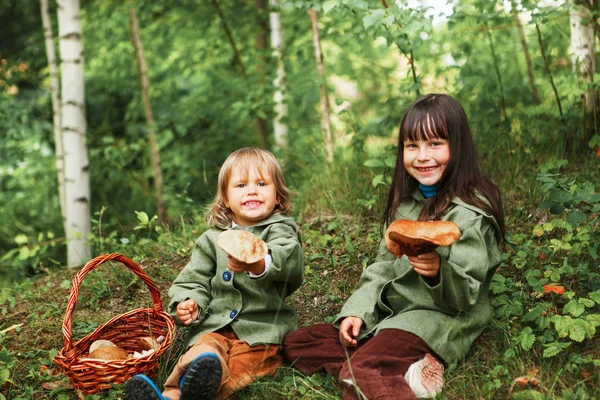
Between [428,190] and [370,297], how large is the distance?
1.99 ft

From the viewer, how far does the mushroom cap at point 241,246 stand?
7.86 feet

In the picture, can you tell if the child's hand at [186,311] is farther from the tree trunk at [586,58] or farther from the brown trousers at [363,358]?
the tree trunk at [586,58]

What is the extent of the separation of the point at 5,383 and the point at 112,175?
4359mm

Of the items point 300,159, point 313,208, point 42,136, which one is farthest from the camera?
point 42,136

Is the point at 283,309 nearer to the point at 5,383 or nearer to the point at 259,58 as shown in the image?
the point at 5,383

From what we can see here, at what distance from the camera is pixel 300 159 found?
20.9 feet

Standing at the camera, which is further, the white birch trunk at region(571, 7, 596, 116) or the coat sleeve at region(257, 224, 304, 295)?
the white birch trunk at region(571, 7, 596, 116)

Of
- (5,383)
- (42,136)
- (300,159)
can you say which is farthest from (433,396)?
(42,136)

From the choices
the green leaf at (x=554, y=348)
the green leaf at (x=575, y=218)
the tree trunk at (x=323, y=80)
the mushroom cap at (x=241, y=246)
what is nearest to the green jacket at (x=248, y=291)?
the mushroom cap at (x=241, y=246)

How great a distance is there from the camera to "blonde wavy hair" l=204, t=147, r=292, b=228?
296cm

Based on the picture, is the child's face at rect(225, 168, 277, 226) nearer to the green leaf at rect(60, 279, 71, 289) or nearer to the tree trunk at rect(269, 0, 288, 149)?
the green leaf at rect(60, 279, 71, 289)

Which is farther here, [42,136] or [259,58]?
[42,136]

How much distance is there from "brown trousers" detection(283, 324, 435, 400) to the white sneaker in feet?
0.09

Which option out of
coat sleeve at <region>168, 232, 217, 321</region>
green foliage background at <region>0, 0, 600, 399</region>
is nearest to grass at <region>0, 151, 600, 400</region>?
green foliage background at <region>0, 0, 600, 399</region>
